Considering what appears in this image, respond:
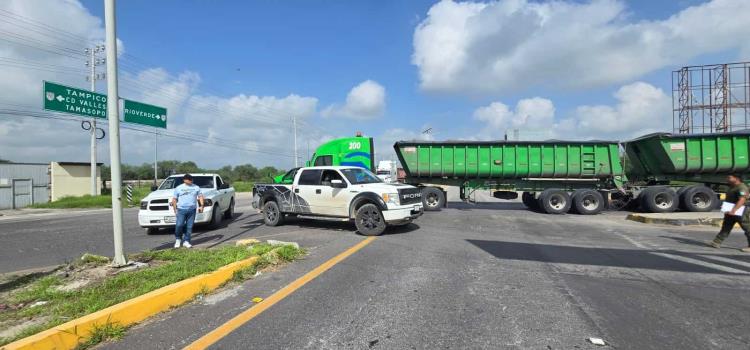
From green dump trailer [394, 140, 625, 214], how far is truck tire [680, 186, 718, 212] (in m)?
2.18

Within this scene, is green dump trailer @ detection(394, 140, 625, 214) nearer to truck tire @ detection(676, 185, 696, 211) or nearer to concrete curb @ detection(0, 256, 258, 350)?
truck tire @ detection(676, 185, 696, 211)

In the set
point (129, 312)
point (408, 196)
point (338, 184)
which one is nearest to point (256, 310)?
point (129, 312)

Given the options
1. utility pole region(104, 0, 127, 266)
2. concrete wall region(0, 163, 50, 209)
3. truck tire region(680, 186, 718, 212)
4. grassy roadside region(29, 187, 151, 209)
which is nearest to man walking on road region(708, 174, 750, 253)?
truck tire region(680, 186, 718, 212)

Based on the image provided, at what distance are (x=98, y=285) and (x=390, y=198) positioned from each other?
19.9 ft

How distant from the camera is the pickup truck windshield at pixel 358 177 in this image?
10445 millimetres

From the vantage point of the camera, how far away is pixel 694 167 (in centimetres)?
1480

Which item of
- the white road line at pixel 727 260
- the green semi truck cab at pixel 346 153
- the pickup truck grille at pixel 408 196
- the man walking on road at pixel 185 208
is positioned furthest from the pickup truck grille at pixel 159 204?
the white road line at pixel 727 260

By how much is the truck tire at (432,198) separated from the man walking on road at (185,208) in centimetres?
958

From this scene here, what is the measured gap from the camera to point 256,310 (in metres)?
4.39

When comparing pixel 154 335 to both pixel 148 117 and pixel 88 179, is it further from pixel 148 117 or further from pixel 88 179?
pixel 88 179

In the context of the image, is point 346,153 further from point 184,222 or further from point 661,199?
point 661,199

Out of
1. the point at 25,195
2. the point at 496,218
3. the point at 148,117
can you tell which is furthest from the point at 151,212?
the point at 25,195

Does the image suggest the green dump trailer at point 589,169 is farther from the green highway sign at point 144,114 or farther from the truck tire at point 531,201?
the green highway sign at point 144,114

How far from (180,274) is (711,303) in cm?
657
